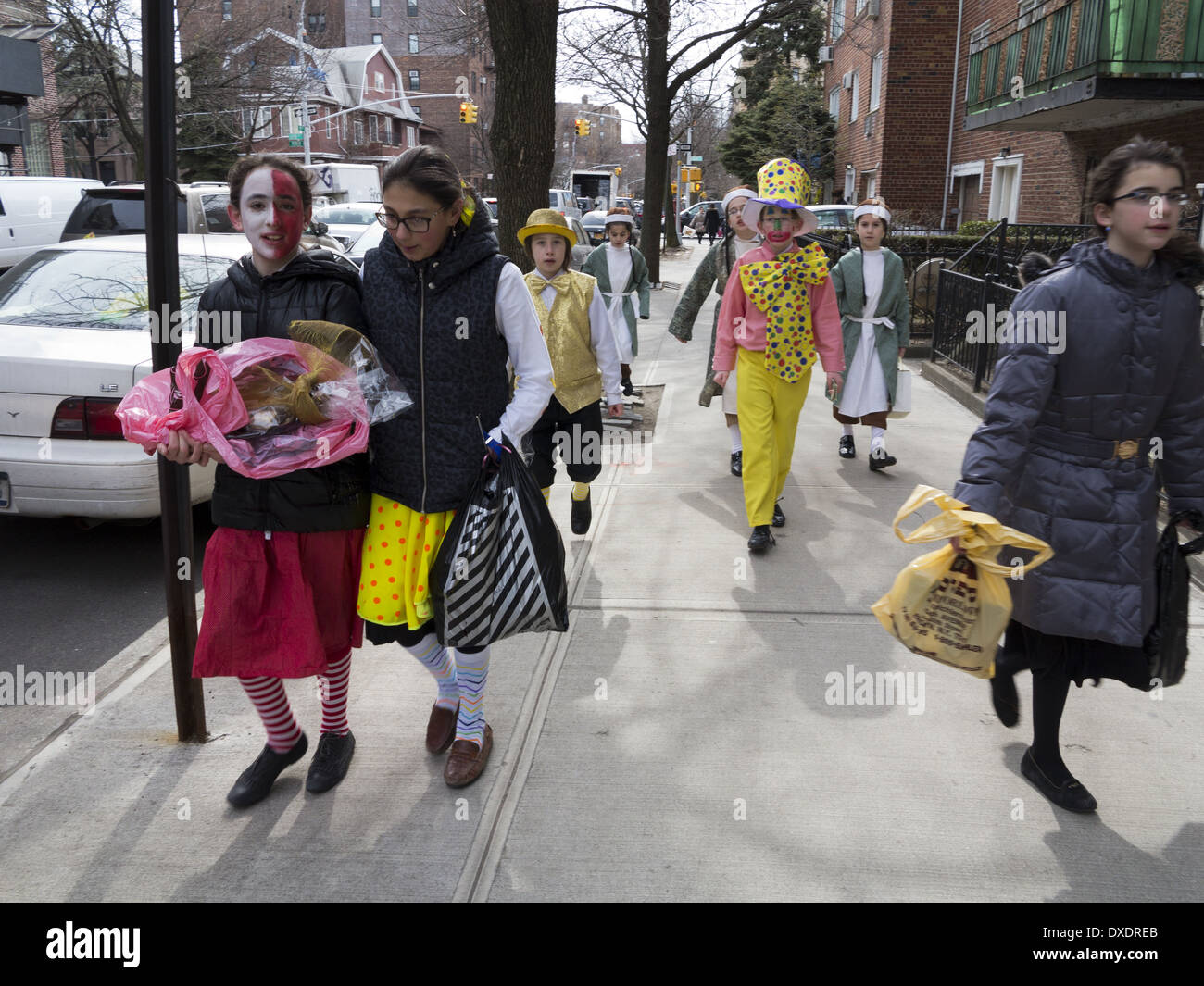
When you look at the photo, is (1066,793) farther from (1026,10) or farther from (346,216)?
(346,216)

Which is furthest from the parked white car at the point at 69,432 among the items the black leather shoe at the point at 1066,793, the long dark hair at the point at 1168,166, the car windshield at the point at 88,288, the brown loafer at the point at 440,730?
the long dark hair at the point at 1168,166

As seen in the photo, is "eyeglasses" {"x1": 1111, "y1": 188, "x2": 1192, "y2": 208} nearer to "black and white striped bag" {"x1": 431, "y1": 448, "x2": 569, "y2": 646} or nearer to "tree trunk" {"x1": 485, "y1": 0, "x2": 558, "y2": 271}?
"black and white striped bag" {"x1": 431, "y1": 448, "x2": 569, "y2": 646}

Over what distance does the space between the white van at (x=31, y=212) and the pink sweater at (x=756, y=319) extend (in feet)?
42.7

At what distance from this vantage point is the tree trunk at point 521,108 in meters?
6.73

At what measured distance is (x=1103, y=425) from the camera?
2912mm

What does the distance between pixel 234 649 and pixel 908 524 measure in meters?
4.17

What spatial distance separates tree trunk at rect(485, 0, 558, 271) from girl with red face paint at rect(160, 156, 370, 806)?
405cm

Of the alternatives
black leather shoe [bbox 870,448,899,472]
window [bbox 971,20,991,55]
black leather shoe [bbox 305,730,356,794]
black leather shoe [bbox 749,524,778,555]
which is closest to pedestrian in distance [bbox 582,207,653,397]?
black leather shoe [bbox 870,448,899,472]

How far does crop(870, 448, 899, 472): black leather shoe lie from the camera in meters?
7.00

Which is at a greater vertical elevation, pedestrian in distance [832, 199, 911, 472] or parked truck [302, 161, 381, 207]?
parked truck [302, 161, 381, 207]

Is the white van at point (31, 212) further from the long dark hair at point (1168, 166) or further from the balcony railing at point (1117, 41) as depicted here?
the long dark hair at point (1168, 166)

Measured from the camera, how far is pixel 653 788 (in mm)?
3277
